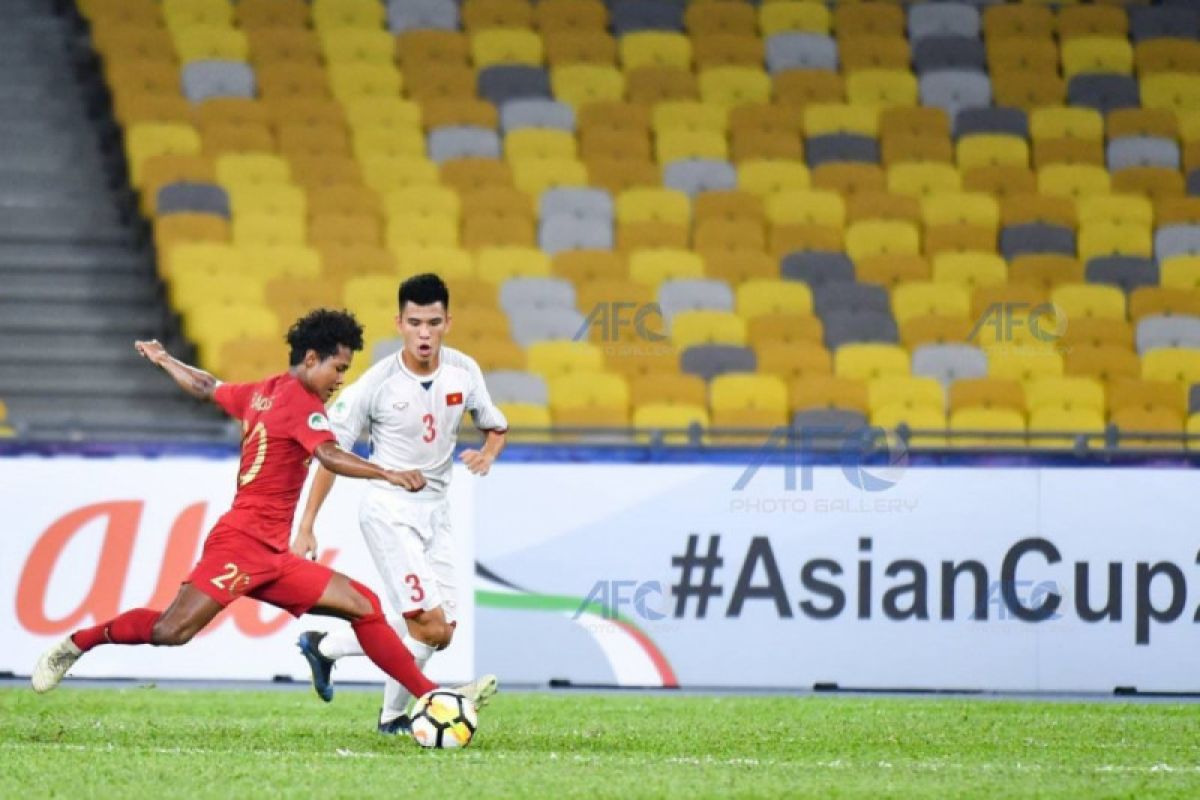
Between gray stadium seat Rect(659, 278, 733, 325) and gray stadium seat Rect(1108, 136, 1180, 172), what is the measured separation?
14.0 ft

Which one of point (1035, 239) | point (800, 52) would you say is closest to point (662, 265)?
point (1035, 239)

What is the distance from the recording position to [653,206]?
1731cm

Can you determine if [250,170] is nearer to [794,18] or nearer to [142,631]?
[794,18]

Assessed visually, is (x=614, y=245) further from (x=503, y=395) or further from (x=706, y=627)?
(x=706, y=627)

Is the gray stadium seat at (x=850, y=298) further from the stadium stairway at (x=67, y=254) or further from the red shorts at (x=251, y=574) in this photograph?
the red shorts at (x=251, y=574)

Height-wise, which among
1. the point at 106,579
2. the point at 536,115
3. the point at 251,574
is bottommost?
the point at 106,579

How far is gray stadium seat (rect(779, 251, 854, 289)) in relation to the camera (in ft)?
55.8

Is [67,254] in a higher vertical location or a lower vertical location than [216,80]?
lower

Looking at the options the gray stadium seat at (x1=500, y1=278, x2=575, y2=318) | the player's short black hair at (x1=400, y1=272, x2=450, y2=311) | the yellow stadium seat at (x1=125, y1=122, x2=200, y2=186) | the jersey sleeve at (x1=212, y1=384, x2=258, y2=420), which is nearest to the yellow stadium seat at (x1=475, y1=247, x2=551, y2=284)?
the gray stadium seat at (x1=500, y1=278, x2=575, y2=318)

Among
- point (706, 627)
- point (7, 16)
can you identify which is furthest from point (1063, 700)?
point (7, 16)

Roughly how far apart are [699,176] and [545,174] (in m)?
1.39

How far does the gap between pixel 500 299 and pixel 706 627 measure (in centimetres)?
540

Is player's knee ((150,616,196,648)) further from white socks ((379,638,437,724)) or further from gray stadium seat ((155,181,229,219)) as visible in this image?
gray stadium seat ((155,181,229,219))

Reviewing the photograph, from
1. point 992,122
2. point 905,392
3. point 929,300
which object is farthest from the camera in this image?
point 992,122
